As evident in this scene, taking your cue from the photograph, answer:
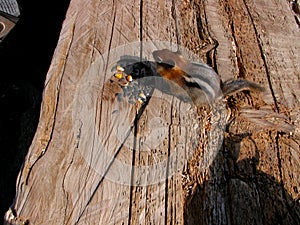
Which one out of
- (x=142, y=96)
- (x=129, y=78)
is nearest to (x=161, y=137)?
(x=142, y=96)

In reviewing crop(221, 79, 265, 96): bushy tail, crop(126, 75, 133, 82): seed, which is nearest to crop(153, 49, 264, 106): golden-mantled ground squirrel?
crop(221, 79, 265, 96): bushy tail

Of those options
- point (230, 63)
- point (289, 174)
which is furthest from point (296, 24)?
point (289, 174)

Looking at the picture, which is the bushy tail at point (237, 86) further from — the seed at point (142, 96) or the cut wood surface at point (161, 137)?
the seed at point (142, 96)

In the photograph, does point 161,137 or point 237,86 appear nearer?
point 161,137

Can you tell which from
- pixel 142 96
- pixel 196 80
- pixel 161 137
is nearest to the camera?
pixel 161 137

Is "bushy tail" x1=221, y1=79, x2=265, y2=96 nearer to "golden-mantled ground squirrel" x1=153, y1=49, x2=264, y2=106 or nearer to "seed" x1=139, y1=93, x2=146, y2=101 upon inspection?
"golden-mantled ground squirrel" x1=153, y1=49, x2=264, y2=106

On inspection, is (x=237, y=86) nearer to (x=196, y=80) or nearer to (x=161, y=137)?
(x=196, y=80)

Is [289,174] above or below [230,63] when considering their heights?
below

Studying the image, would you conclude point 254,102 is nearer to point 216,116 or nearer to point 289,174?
point 216,116
